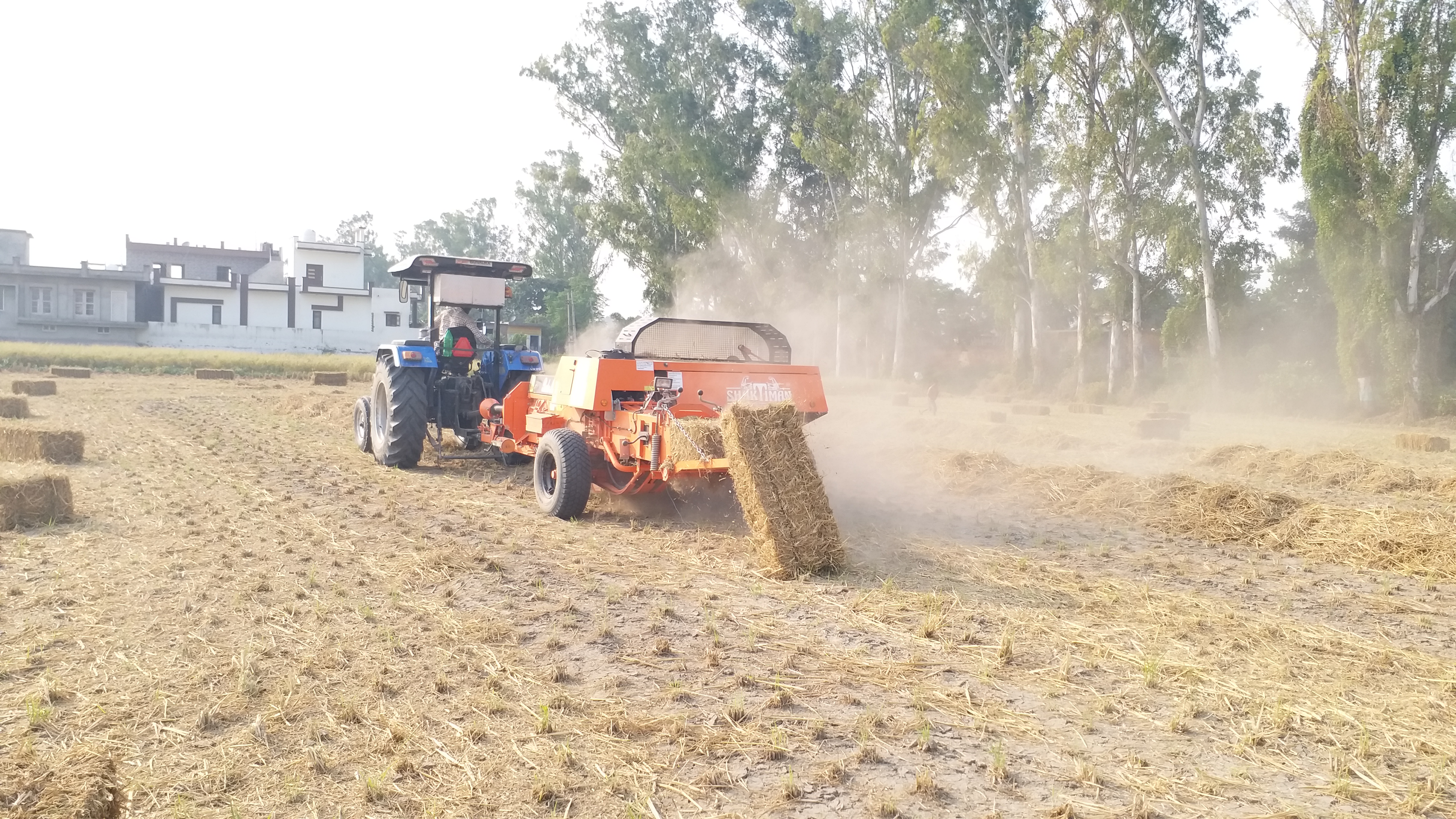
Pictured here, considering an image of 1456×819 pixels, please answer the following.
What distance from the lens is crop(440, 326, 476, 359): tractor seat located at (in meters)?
11.3

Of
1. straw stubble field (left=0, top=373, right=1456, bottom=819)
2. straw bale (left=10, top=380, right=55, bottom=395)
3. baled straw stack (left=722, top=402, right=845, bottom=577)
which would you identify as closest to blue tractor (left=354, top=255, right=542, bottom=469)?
straw stubble field (left=0, top=373, right=1456, bottom=819)

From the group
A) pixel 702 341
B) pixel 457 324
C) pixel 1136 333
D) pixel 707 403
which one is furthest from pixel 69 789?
pixel 1136 333

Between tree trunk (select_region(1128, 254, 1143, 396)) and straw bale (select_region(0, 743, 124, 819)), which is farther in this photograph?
tree trunk (select_region(1128, 254, 1143, 396))

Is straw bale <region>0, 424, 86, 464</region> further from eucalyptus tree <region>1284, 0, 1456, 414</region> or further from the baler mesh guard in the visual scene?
eucalyptus tree <region>1284, 0, 1456, 414</region>

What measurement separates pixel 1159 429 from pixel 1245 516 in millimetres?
9239

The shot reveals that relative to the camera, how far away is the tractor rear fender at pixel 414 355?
10984 mm

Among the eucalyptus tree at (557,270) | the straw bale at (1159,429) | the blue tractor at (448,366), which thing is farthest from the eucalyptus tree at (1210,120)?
the eucalyptus tree at (557,270)

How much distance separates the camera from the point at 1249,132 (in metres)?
26.3

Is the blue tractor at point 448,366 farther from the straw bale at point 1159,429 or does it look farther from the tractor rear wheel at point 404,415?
the straw bale at point 1159,429

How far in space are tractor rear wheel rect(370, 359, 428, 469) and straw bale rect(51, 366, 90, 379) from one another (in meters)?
21.9

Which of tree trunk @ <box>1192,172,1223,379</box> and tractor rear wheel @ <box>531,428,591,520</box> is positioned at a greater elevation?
tree trunk @ <box>1192,172,1223,379</box>

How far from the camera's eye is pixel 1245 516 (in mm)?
→ 8102

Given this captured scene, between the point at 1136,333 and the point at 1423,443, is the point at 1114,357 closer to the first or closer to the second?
the point at 1136,333

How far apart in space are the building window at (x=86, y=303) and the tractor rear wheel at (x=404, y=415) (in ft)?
158
